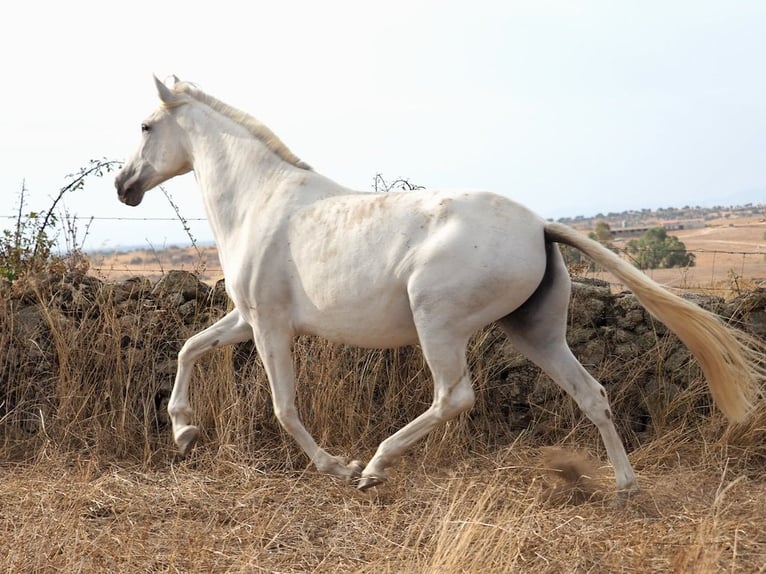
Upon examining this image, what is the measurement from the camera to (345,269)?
4.71m

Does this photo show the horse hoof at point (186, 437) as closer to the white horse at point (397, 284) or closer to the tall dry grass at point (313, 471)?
the white horse at point (397, 284)

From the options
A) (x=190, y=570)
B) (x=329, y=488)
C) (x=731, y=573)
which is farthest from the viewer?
(x=329, y=488)

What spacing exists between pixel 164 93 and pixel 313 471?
2446 millimetres

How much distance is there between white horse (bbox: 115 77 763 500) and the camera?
4.45 m

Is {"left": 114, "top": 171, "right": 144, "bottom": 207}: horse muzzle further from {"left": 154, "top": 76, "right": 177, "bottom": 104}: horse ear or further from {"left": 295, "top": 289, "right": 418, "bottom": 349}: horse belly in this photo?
{"left": 295, "top": 289, "right": 418, "bottom": 349}: horse belly

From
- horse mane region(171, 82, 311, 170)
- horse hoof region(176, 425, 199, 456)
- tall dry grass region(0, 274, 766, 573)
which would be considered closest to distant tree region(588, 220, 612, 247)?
tall dry grass region(0, 274, 766, 573)

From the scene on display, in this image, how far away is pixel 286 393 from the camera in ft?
16.6

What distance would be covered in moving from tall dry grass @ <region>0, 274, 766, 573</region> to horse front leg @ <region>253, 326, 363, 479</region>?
0.55 feet

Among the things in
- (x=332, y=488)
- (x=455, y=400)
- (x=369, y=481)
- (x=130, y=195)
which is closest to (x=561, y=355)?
(x=455, y=400)

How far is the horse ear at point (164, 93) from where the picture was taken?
211 inches

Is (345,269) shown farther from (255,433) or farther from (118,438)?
(118,438)

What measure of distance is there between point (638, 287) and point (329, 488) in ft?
6.59

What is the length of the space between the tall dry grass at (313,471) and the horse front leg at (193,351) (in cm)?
33

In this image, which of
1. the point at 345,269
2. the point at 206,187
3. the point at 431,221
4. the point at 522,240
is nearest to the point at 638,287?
the point at 522,240
